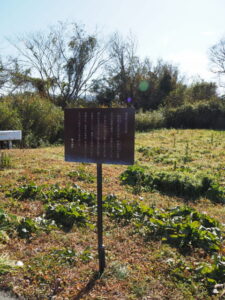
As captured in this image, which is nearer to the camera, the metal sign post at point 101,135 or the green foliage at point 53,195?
the metal sign post at point 101,135

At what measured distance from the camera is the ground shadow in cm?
262

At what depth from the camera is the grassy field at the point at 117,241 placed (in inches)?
108

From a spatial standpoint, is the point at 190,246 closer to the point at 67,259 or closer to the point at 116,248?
the point at 116,248

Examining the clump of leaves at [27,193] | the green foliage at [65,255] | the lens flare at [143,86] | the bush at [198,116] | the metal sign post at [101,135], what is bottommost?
the green foliage at [65,255]

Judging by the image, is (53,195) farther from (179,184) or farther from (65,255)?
(179,184)

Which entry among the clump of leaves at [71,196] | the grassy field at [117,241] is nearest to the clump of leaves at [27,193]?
the grassy field at [117,241]

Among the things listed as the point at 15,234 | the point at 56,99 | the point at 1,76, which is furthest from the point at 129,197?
the point at 56,99

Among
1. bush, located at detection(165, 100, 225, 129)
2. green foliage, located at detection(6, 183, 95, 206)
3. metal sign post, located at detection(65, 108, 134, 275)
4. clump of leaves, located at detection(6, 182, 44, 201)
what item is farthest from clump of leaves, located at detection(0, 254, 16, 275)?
bush, located at detection(165, 100, 225, 129)

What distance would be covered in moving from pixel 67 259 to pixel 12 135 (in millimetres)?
5202

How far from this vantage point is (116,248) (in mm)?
3502

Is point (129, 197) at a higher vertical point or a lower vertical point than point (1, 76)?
lower

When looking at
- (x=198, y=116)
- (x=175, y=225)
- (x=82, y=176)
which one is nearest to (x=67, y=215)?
(x=175, y=225)

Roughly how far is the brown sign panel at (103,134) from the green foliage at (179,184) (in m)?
3.35

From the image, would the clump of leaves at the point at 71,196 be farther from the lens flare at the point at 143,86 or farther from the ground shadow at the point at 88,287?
the lens flare at the point at 143,86
